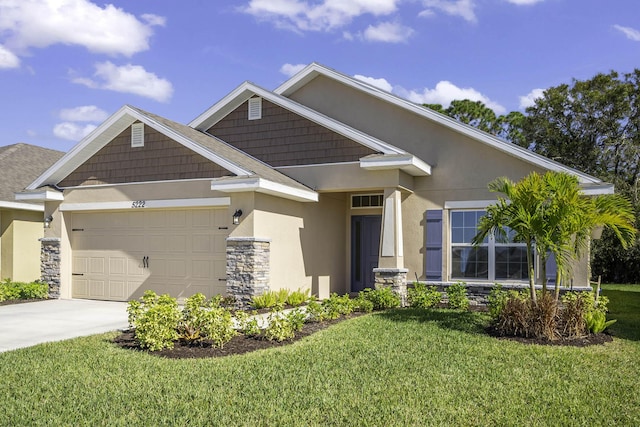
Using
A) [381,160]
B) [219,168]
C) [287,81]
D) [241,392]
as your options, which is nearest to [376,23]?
[287,81]

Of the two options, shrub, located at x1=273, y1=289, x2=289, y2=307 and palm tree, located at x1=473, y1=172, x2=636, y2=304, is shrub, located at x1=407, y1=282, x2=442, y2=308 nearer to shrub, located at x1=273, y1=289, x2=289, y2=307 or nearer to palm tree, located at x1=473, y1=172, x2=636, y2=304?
shrub, located at x1=273, y1=289, x2=289, y2=307

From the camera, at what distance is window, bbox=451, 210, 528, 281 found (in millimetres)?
13180

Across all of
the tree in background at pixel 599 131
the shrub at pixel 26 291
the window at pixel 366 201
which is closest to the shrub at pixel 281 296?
the window at pixel 366 201

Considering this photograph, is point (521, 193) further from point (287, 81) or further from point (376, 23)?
point (376, 23)

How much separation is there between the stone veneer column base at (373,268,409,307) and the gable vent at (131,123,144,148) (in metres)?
6.49

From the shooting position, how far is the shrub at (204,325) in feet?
26.5

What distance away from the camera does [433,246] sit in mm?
13688

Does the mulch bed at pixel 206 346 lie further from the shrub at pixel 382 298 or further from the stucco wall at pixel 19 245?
the stucco wall at pixel 19 245

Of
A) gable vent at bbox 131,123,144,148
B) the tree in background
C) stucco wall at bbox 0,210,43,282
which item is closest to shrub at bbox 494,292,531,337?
gable vent at bbox 131,123,144,148

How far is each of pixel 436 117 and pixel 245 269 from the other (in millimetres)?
5923

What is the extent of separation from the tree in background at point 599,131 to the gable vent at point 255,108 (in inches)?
708

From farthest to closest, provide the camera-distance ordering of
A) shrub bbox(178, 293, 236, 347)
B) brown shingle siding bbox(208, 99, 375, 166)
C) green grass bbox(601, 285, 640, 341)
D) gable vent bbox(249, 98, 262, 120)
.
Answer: gable vent bbox(249, 98, 262, 120) → brown shingle siding bbox(208, 99, 375, 166) → green grass bbox(601, 285, 640, 341) → shrub bbox(178, 293, 236, 347)

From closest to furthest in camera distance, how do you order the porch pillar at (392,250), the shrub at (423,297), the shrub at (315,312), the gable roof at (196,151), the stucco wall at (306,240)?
the shrub at (315,312), the gable roof at (196,151), the shrub at (423,297), the stucco wall at (306,240), the porch pillar at (392,250)

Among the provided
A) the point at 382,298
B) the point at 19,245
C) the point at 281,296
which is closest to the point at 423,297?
the point at 382,298
